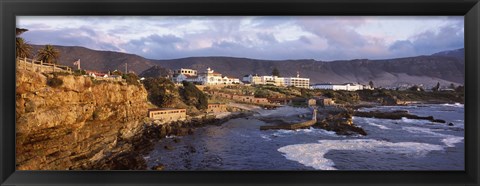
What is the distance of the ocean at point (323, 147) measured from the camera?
8.80 ft

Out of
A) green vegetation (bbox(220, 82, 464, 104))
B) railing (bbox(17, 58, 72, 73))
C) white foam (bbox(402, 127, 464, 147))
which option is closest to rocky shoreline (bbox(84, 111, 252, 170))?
green vegetation (bbox(220, 82, 464, 104))

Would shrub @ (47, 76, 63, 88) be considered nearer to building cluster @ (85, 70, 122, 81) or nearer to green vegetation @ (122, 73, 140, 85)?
building cluster @ (85, 70, 122, 81)

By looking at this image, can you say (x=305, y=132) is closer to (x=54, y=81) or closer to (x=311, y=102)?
Result: (x=311, y=102)

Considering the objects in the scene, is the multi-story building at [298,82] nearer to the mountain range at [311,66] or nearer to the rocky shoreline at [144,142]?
the mountain range at [311,66]

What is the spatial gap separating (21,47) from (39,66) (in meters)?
0.18

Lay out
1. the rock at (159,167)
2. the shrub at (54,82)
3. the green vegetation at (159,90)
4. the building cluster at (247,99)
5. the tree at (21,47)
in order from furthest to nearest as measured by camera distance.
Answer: the building cluster at (247,99)
the green vegetation at (159,90)
the shrub at (54,82)
the rock at (159,167)
the tree at (21,47)

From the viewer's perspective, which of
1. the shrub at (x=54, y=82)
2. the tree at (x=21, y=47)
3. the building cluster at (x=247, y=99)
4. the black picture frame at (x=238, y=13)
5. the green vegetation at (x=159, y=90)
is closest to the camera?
the black picture frame at (x=238, y=13)

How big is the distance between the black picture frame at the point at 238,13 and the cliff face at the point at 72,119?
5.8 inches

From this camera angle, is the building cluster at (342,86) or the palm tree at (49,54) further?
the building cluster at (342,86)

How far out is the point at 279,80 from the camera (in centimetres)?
290

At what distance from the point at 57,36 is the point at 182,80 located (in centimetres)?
99

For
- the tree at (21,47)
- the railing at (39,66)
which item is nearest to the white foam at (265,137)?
the railing at (39,66)

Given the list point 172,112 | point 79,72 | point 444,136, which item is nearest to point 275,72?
point 172,112
